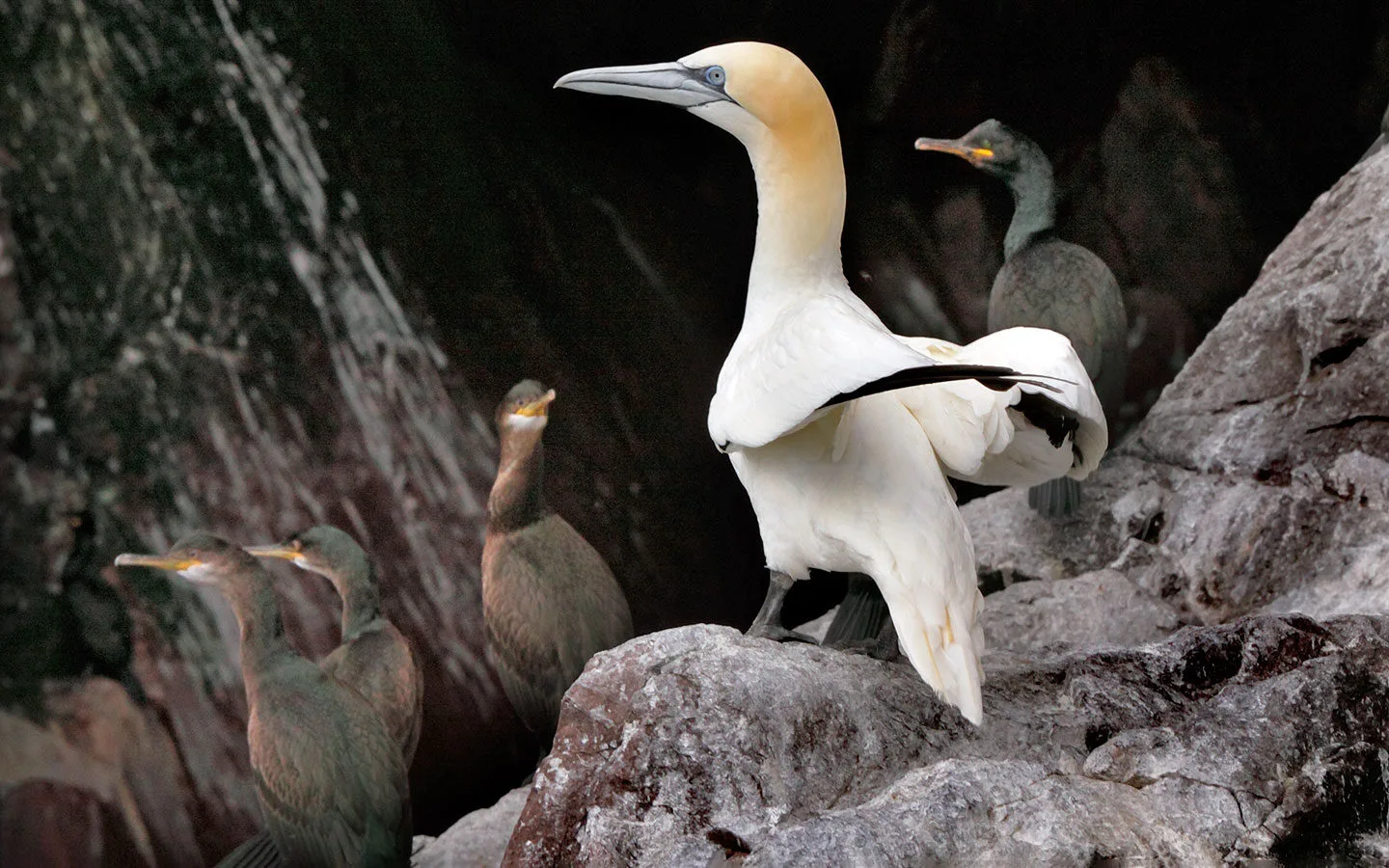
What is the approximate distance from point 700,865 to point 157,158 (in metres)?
2.06

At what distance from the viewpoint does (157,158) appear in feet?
9.56

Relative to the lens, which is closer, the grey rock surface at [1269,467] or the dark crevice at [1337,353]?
the grey rock surface at [1269,467]

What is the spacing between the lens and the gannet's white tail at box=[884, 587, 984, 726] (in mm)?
2010

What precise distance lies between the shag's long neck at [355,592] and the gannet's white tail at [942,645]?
1.46 metres

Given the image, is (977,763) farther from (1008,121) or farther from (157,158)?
(1008,121)

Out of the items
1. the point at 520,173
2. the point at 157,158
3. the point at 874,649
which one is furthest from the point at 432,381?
the point at 874,649

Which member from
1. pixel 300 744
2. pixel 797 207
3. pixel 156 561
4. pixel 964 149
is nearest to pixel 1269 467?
pixel 964 149

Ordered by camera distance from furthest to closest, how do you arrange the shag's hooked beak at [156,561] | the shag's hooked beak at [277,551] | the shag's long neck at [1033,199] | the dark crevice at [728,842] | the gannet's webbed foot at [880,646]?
the shag's long neck at [1033,199], the shag's hooked beak at [277,551], the shag's hooked beak at [156,561], the gannet's webbed foot at [880,646], the dark crevice at [728,842]

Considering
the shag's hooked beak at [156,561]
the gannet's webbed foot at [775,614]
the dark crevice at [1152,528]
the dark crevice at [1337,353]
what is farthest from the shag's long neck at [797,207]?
the dark crevice at [1337,353]

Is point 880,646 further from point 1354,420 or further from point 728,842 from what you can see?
point 1354,420

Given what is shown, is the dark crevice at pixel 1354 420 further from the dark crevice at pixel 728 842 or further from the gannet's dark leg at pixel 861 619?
the dark crevice at pixel 728 842

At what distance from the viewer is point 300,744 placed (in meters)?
2.84

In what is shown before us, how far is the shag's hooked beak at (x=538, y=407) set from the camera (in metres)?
3.37

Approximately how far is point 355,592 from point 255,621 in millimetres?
257
